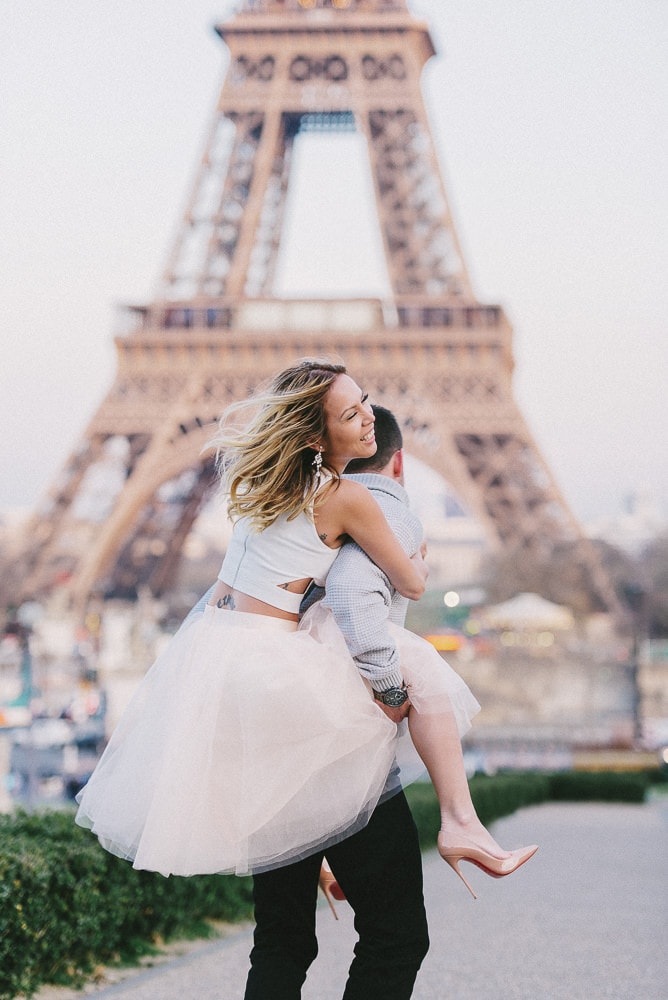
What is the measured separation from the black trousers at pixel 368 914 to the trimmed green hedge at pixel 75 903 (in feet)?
5.21

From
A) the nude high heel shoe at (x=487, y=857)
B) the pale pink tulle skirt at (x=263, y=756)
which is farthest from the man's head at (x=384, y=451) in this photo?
the nude high heel shoe at (x=487, y=857)

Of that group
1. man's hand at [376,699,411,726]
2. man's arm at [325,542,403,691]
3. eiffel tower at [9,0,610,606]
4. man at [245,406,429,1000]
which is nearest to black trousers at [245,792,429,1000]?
Result: man at [245,406,429,1000]

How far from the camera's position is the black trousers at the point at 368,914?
9.10 feet

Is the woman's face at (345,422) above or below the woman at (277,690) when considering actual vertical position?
above

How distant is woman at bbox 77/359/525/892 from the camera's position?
2816 millimetres

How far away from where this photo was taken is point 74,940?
491cm

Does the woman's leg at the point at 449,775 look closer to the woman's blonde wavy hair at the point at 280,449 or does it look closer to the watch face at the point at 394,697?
the watch face at the point at 394,697

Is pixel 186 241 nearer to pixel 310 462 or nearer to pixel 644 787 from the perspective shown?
pixel 644 787

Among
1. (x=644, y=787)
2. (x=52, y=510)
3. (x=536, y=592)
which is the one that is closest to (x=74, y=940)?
(x=644, y=787)

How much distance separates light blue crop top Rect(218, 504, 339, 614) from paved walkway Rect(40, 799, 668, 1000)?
2.75ft

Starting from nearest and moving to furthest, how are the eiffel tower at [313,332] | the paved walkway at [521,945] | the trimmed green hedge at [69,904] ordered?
1. the trimmed green hedge at [69,904]
2. the paved walkway at [521,945]
3. the eiffel tower at [313,332]

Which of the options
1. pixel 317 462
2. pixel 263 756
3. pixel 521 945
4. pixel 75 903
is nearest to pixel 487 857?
pixel 263 756

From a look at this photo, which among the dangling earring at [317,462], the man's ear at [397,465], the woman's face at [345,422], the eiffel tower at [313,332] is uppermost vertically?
the eiffel tower at [313,332]

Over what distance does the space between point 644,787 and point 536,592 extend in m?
21.7
